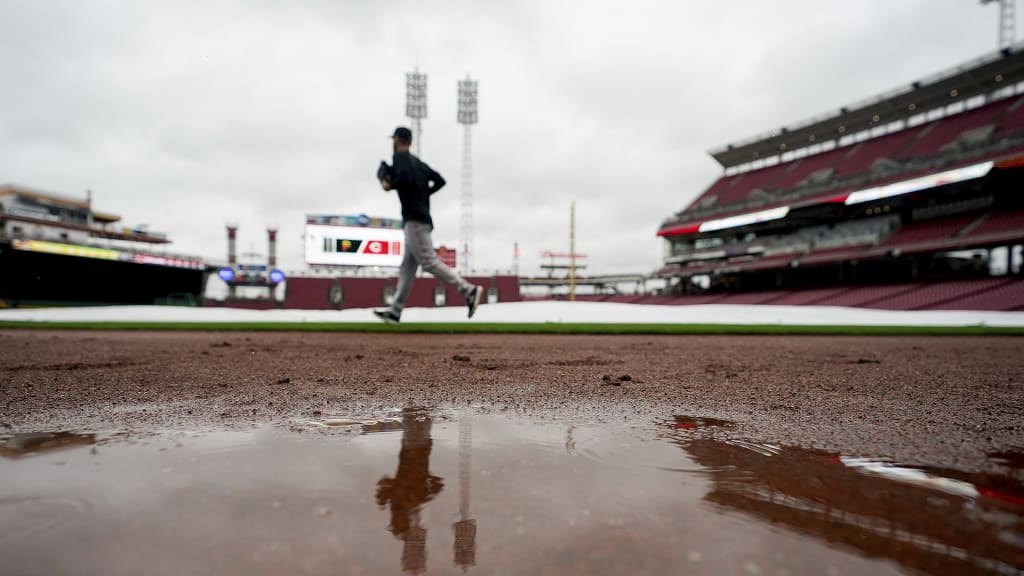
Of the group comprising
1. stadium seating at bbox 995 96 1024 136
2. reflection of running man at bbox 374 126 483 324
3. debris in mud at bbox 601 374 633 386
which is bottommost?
debris in mud at bbox 601 374 633 386

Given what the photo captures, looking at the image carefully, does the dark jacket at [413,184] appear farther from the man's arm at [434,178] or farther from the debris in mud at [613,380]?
the debris in mud at [613,380]

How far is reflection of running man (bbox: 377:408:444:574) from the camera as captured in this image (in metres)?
0.63

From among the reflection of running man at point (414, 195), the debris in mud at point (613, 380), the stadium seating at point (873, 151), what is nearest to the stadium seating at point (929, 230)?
the stadium seating at point (873, 151)

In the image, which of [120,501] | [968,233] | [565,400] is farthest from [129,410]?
[968,233]

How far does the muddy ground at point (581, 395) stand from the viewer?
1.33 metres

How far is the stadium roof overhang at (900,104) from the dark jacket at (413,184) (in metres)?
31.5

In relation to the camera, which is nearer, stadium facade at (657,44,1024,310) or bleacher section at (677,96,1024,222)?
stadium facade at (657,44,1024,310)

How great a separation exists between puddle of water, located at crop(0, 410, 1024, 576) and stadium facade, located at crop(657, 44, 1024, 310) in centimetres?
2118

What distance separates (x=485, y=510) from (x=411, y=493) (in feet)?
0.50

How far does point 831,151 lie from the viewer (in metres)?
30.5

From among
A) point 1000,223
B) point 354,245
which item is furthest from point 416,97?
point 1000,223

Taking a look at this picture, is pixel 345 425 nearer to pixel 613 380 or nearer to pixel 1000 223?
pixel 613 380

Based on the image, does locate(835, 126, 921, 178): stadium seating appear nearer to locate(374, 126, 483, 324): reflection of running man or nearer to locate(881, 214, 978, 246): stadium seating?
locate(881, 214, 978, 246): stadium seating

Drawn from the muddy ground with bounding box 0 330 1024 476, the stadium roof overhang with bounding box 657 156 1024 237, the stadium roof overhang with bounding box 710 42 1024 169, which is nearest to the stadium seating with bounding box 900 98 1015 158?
the stadium roof overhang with bounding box 710 42 1024 169
